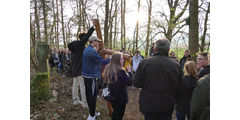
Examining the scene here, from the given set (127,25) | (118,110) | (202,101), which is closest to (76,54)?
(118,110)

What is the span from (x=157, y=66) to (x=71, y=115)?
265 cm

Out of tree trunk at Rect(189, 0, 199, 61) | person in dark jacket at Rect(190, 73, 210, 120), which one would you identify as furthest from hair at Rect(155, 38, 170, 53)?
tree trunk at Rect(189, 0, 199, 61)

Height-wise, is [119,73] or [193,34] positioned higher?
[193,34]

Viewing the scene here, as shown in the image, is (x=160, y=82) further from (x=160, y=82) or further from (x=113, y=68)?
(x=113, y=68)

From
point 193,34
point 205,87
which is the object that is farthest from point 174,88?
point 193,34

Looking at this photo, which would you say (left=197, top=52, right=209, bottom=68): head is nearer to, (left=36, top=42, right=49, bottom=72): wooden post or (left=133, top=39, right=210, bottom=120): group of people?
(left=133, top=39, right=210, bottom=120): group of people

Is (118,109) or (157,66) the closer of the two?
(157,66)

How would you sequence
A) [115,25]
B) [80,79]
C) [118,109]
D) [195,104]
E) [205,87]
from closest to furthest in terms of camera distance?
[205,87], [195,104], [118,109], [80,79], [115,25]

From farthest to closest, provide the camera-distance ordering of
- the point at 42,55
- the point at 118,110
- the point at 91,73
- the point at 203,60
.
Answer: the point at 42,55 → the point at 91,73 → the point at 118,110 → the point at 203,60

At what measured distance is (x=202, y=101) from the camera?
161 cm

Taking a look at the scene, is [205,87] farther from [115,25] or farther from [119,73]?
[115,25]

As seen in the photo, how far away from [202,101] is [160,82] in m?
0.66

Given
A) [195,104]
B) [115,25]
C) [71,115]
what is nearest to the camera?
[195,104]

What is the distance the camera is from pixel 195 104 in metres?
1.69
